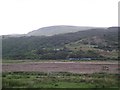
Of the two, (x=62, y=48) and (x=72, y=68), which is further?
(x=62, y=48)

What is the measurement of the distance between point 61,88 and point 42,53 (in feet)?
272

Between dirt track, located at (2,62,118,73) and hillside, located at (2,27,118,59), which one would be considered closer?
dirt track, located at (2,62,118,73)

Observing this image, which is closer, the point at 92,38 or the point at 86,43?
the point at 86,43

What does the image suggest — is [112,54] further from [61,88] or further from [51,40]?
[61,88]

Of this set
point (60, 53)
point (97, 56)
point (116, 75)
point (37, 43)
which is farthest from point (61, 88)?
point (37, 43)

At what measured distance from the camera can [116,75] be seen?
4162 cm

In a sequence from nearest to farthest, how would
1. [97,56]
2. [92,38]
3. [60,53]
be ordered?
[97,56], [60,53], [92,38]

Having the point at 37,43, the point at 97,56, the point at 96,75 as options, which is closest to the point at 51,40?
the point at 37,43

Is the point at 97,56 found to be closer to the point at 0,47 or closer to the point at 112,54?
the point at 112,54

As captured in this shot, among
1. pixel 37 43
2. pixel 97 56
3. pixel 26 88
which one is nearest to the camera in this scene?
pixel 26 88

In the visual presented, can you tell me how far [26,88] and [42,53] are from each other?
83091 millimetres

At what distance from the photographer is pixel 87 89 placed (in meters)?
31.0

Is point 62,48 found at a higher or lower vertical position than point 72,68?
higher

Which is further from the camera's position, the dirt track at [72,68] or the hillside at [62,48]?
the hillside at [62,48]
